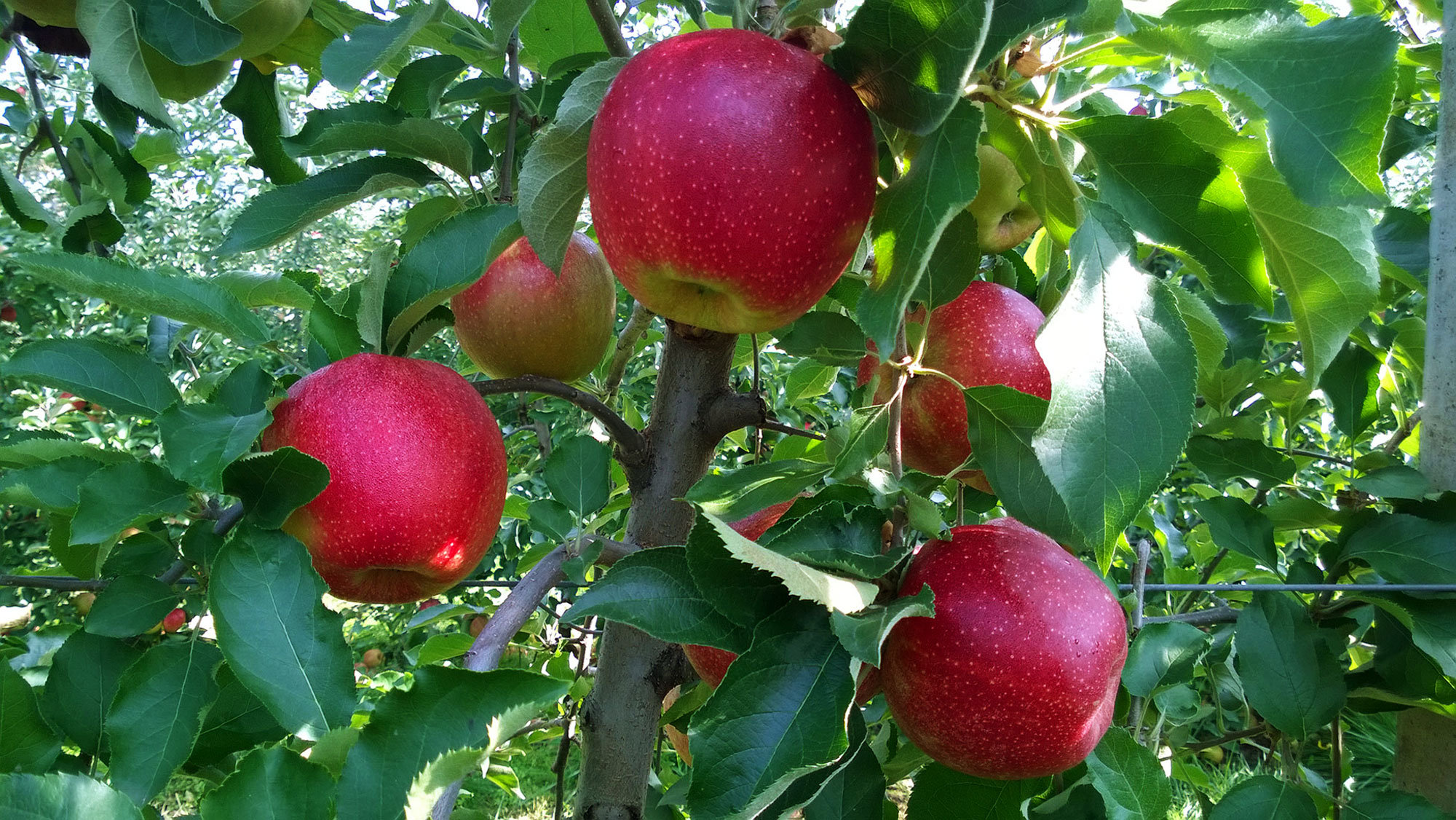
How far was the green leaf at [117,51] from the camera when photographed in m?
0.88

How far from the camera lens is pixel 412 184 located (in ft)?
3.36

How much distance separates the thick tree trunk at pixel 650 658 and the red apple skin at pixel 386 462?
0.72 ft

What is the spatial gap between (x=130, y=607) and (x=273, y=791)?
0.29 m

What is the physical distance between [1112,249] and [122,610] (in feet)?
2.50

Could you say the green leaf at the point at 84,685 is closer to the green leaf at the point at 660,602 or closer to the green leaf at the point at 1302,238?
the green leaf at the point at 660,602

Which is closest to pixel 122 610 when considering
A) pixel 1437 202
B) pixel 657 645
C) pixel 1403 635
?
pixel 657 645

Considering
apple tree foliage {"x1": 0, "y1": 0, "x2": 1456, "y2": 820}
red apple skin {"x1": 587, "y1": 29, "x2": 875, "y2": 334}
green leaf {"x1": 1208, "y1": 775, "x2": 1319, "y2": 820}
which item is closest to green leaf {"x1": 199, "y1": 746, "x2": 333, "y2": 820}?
apple tree foliage {"x1": 0, "y1": 0, "x2": 1456, "y2": 820}

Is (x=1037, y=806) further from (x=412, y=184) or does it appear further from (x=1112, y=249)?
(x=412, y=184)

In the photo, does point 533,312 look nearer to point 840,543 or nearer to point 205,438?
point 205,438

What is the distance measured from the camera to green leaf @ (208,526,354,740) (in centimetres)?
62

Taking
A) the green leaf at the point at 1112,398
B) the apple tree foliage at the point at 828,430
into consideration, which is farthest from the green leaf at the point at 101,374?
the green leaf at the point at 1112,398

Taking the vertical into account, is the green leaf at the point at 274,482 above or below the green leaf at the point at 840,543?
above

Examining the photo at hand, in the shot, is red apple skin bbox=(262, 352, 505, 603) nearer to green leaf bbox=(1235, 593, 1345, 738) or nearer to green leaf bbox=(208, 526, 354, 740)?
green leaf bbox=(208, 526, 354, 740)

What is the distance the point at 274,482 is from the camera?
697 mm
